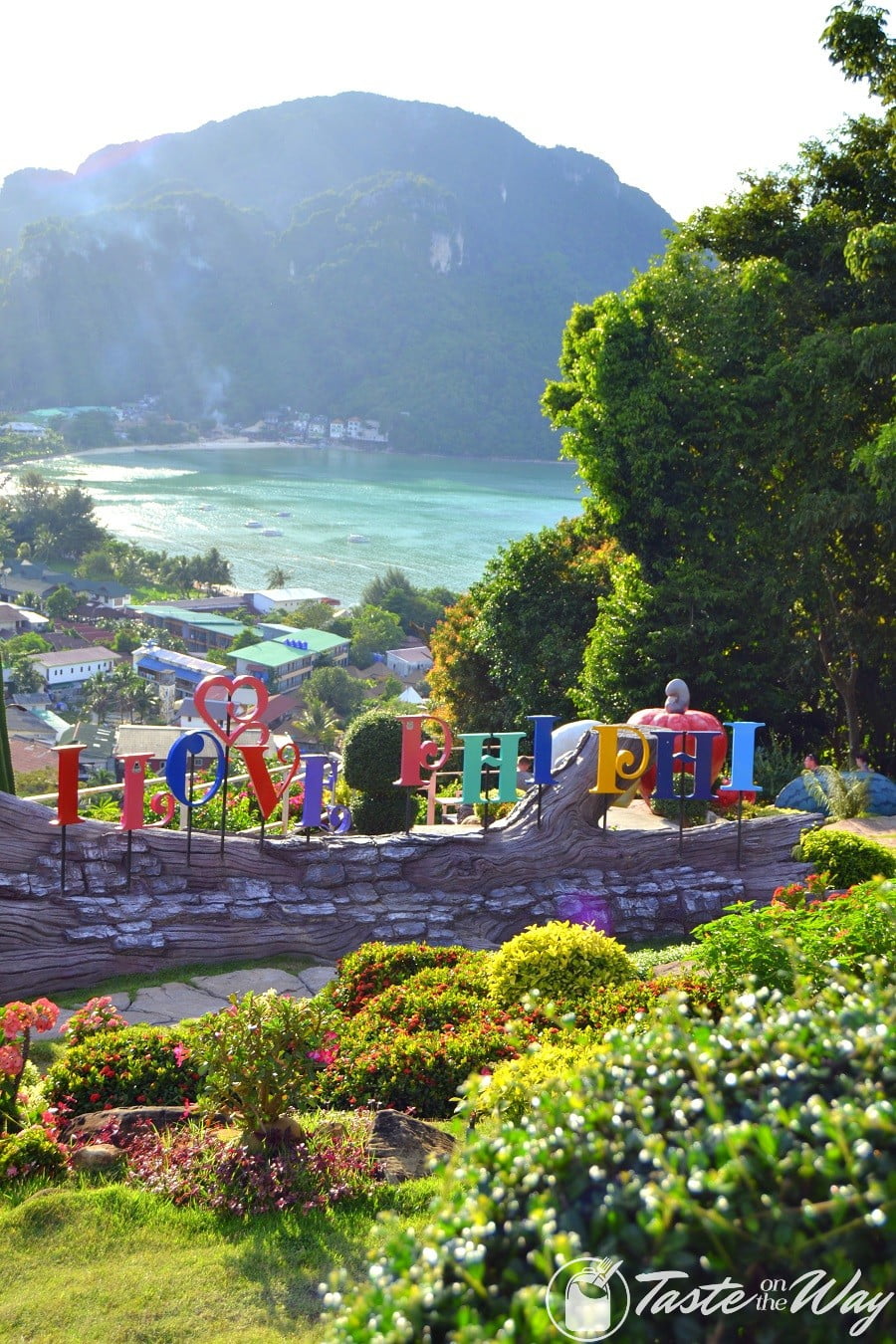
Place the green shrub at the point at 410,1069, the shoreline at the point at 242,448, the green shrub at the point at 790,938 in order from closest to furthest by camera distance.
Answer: the green shrub at the point at 790,938 → the green shrub at the point at 410,1069 → the shoreline at the point at 242,448

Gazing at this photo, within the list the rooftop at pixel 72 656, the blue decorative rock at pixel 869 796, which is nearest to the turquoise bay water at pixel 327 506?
the rooftop at pixel 72 656

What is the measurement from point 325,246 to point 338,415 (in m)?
43.6

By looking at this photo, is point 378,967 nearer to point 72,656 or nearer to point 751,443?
point 751,443

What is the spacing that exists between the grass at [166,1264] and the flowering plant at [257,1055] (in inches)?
24.1

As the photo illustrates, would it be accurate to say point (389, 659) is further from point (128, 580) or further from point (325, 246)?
point (325, 246)

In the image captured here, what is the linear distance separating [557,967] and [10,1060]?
3.82m

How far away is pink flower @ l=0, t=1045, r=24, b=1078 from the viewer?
21.7 ft

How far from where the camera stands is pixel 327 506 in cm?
12612

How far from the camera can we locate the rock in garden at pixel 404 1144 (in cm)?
611

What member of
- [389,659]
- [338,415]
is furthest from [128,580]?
[338,415]

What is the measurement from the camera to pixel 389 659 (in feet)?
264

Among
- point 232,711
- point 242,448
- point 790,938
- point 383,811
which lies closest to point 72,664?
point 383,811

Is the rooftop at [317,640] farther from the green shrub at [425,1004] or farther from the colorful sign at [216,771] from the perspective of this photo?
the green shrub at [425,1004]

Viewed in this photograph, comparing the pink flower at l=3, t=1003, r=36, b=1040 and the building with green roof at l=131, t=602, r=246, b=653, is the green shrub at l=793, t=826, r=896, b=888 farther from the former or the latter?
the building with green roof at l=131, t=602, r=246, b=653
